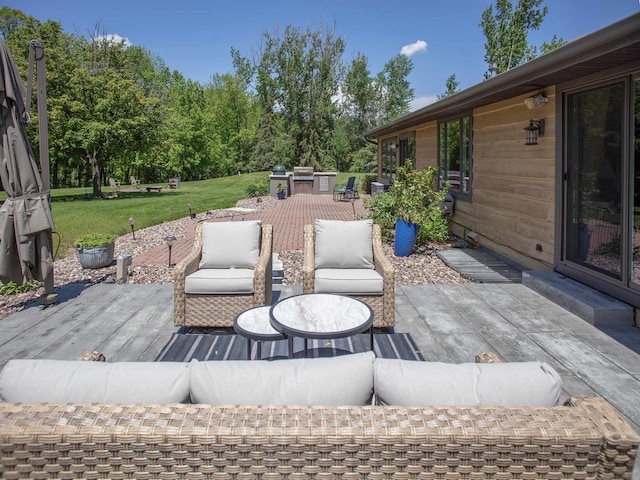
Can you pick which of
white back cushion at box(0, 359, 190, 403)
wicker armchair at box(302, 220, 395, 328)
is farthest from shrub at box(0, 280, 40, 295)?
white back cushion at box(0, 359, 190, 403)

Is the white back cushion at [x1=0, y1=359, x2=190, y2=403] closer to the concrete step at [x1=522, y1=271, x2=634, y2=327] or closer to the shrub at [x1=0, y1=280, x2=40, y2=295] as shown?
the concrete step at [x1=522, y1=271, x2=634, y2=327]

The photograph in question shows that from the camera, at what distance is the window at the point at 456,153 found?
8656 millimetres

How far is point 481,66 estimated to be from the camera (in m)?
32.8

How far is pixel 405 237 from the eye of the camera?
7.08 m

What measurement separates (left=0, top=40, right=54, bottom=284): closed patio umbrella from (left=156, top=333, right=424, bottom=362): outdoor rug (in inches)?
69.7

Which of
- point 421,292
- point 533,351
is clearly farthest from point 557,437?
point 421,292

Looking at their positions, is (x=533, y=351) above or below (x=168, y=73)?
below

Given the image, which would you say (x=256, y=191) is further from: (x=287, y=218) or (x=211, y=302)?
(x=211, y=302)

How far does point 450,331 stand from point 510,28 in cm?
3274

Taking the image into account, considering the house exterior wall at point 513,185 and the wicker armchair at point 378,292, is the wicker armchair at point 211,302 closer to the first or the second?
the wicker armchair at point 378,292

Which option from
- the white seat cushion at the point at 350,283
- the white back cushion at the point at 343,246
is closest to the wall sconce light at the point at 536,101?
the white back cushion at the point at 343,246

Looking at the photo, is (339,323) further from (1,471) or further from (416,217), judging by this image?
(416,217)

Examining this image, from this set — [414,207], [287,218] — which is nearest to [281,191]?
[287,218]

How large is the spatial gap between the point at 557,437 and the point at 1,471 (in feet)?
5.14
